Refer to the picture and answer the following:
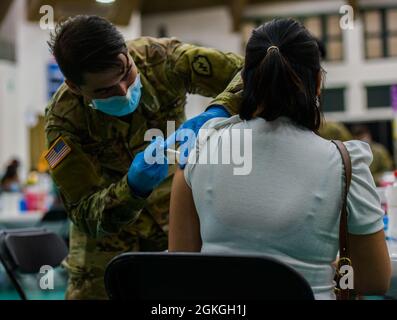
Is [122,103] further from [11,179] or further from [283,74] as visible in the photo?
[11,179]

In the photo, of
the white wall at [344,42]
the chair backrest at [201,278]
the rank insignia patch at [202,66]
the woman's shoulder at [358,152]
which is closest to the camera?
the chair backrest at [201,278]

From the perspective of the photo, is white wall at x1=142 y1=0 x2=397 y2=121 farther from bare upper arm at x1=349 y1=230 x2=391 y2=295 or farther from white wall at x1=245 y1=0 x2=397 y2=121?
bare upper arm at x1=349 y1=230 x2=391 y2=295

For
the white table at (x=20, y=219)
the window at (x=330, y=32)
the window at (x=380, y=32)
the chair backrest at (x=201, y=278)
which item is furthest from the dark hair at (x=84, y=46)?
the window at (x=380, y=32)

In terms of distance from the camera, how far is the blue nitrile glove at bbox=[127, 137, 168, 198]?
1.49m

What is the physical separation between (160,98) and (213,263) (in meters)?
0.87

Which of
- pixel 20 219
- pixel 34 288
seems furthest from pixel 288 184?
pixel 20 219

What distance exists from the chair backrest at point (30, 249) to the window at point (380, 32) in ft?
44.4

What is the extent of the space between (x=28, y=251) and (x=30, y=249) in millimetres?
13

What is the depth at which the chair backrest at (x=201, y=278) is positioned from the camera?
1.04m

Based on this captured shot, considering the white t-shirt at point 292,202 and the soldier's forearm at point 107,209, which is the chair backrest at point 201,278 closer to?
the white t-shirt at point 292,202

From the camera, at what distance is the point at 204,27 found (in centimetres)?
1525

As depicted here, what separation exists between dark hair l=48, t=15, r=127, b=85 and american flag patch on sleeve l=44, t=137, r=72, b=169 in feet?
0.56
